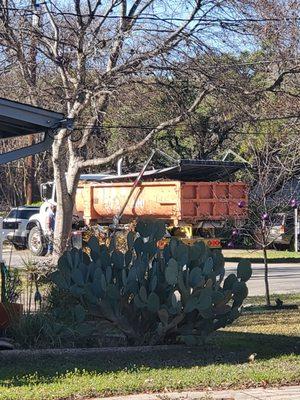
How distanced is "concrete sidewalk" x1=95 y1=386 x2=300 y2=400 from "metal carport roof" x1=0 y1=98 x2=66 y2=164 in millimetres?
3982

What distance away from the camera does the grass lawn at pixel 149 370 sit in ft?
25.5

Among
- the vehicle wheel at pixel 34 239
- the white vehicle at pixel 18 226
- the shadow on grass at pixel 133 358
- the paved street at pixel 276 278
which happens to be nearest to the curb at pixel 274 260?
the paved street at pixel 276 278

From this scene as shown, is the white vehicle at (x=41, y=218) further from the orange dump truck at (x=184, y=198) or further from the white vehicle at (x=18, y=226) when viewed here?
the orange dump truck at (x=184, y=198)

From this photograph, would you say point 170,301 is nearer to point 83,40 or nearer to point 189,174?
point 83,40

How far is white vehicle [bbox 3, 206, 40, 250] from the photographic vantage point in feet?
102

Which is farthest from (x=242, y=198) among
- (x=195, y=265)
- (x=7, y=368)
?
(x=7, y=368)

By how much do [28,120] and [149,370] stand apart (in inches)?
143

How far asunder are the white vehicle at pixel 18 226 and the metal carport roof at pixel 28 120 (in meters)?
20.3

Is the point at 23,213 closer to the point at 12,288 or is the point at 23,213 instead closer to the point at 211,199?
the point at 211,199

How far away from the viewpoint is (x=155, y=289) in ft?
32.7

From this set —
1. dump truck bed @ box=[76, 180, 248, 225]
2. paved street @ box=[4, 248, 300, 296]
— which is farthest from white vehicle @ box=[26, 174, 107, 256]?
dump truck bed @ box=[76, 180, 248, 225]

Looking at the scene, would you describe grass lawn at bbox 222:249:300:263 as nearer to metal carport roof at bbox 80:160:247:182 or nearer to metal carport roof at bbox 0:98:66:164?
metal carport roof at bbox 80:160:247:182

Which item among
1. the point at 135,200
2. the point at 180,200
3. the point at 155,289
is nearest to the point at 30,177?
the point at 135,200

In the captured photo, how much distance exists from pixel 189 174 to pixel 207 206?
1.39 metres
